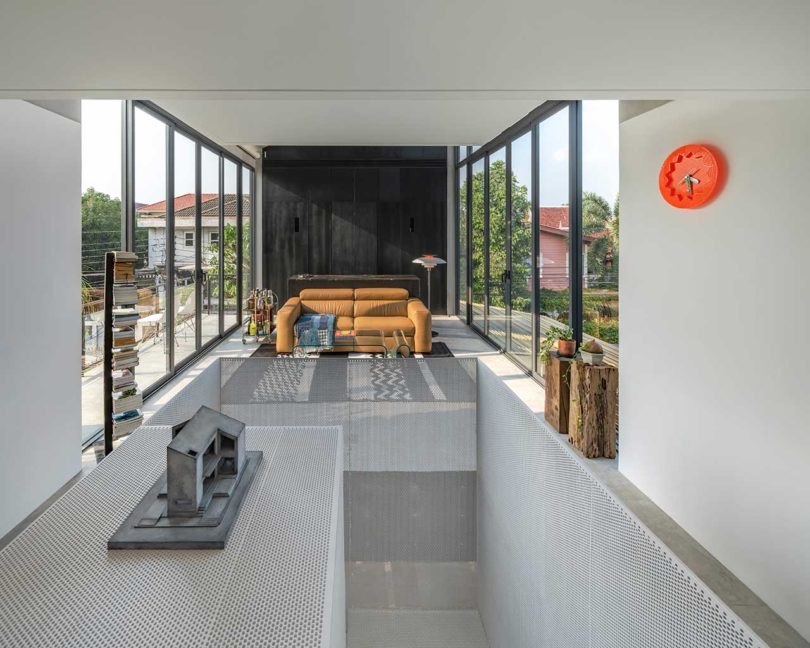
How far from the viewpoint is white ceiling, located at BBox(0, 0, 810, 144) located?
4.27 ft

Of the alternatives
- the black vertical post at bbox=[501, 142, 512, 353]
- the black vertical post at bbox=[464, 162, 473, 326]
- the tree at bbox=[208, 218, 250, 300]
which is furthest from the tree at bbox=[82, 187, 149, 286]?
the black vertical post at bbox=[464, 162, 473, 326]

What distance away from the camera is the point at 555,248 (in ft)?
16.2

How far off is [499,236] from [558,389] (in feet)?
10.4

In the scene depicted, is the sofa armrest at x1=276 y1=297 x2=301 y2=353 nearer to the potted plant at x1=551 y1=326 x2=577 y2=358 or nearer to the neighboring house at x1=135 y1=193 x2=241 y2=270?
the neighboring house at x1=135 y1=193 x2=241 y2=270

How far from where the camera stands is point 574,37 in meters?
1.47

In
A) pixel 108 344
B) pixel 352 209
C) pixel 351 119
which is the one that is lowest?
pixel 108 344


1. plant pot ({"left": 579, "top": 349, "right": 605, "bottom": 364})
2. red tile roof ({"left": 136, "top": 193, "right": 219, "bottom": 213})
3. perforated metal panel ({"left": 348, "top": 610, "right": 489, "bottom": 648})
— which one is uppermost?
red tile roof ({"left": 136, "top": 193, "right": 219, "bottom": 213})

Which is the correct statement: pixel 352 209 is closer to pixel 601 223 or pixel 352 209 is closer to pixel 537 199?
pixel 537 199

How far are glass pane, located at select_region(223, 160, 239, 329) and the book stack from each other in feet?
14.5

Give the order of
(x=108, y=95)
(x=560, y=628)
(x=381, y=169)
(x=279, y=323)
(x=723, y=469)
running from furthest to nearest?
(x=381, y=169), (x=279, y=323), (x=723, y=469), (x=560, y=628), (x=108, y=95)

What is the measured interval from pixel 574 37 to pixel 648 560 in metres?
1.29

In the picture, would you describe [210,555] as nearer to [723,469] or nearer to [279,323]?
[723,469]

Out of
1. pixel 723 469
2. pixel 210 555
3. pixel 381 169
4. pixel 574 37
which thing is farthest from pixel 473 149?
pixel 210 555

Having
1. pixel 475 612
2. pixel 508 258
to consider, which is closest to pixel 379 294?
pixel 508 258
